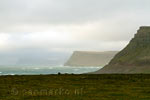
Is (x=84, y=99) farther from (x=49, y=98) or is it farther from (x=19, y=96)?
(x=19, y=96)

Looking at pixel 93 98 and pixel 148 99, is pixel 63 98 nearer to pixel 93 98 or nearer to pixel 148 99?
pixel 93 98

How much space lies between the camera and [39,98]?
136 feet

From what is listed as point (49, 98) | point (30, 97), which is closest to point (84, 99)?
point (49, 98)

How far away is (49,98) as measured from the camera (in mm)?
41438

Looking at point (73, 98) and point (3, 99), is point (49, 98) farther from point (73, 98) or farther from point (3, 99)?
point (3, 99)

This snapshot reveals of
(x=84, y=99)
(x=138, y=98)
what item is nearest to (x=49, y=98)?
(x=84, y=99)

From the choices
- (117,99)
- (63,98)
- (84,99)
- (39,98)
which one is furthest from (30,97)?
(117,99)

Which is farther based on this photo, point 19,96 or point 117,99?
point 19,96

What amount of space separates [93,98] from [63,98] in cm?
380

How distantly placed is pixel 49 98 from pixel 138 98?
1105 centimetres

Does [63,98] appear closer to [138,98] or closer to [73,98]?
[73,98]

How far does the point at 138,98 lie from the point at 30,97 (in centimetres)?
1348

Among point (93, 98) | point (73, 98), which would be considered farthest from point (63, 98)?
point (93, 98)

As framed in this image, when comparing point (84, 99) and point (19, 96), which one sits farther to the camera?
point (19, 96)
